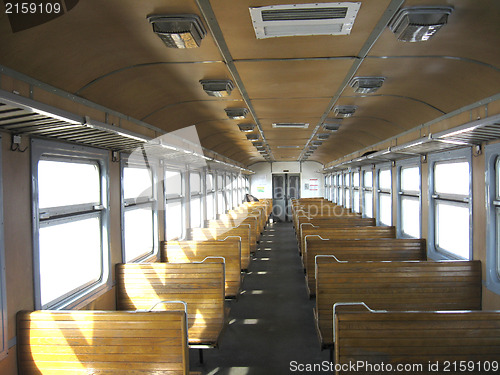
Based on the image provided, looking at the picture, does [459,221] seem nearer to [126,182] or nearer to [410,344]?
[410,344]

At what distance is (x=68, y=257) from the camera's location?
3676 mm

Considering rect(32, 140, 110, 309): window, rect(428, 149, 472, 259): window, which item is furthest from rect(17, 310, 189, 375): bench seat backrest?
rect(428, 149, 472, 259): window

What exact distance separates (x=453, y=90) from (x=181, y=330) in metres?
3.53

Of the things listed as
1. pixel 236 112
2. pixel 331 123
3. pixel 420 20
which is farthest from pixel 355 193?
pixel 420 20

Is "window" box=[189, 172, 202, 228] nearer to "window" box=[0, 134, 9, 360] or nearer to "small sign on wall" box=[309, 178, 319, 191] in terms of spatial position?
"window" box=[0, 134, 9, 360]

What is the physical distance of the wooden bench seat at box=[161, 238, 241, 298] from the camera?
18.5 feet

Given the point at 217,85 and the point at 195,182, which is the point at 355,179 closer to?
the point at 195,182

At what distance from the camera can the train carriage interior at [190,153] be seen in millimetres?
2326

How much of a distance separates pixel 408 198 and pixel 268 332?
3749 mm

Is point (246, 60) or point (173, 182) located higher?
point (246, 60)

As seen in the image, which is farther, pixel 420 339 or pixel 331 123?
pixel 331 123

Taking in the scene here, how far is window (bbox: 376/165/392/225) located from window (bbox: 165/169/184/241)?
15.1 feet

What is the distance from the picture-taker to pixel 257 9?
2.15m

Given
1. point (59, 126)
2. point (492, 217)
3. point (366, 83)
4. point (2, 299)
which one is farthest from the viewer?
point (492, 217)
